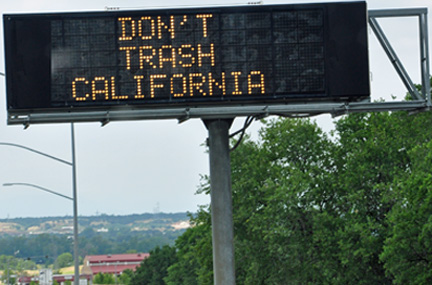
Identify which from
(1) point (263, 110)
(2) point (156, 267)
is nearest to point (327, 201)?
(1) point (263, 110)

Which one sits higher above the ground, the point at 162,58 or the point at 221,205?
the point at 162,58

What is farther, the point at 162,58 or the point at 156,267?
the point at 156,267

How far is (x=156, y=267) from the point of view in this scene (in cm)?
12581

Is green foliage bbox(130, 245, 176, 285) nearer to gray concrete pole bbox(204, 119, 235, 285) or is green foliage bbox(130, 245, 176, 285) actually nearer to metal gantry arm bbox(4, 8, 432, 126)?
gray concrete pole bbox(204, 119, 235, 285)

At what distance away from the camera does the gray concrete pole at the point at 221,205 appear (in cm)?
1845

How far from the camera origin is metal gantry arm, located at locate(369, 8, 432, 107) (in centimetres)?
1780

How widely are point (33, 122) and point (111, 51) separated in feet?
6.73

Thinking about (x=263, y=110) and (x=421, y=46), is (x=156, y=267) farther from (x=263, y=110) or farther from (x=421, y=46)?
(x=263, y=110)

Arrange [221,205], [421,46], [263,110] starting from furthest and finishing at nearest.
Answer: [221,205] < [421,46] < [263,110]

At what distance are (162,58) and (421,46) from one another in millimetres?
5293

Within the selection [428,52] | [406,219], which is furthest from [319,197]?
[428,52]

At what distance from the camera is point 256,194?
5109cm

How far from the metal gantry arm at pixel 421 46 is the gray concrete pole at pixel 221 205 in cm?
335

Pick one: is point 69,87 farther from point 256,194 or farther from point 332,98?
point 256,194
